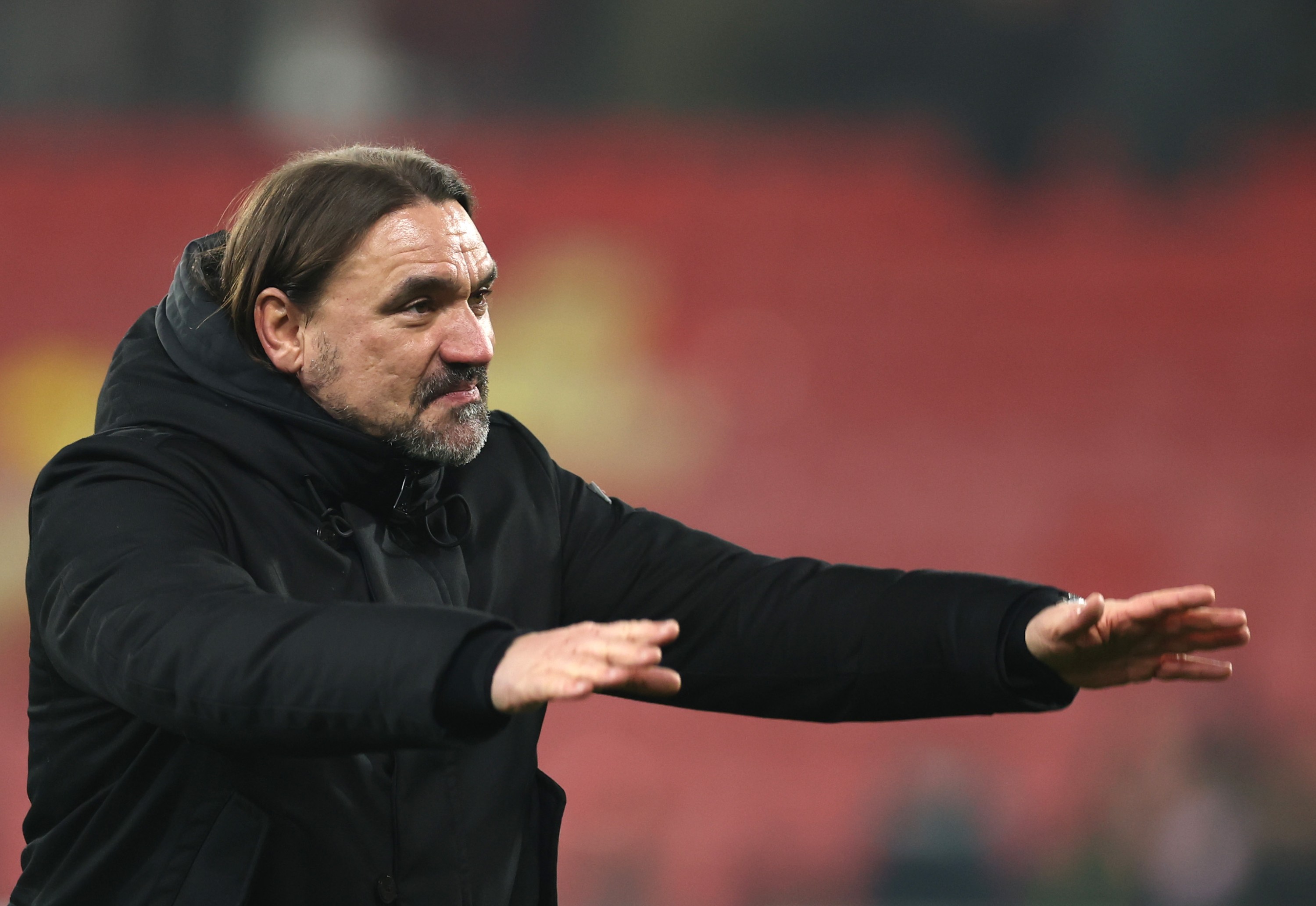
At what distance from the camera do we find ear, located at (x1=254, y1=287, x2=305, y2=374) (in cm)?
145

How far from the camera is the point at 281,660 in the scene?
101cm

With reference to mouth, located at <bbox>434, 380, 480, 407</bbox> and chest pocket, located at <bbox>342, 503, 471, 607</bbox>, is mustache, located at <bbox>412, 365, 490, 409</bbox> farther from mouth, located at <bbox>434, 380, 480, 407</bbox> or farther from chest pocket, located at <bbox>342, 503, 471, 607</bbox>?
chest pocket, located at <bbox>342, 503, 471, 607</bbox>

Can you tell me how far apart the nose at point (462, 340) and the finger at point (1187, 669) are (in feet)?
2.36

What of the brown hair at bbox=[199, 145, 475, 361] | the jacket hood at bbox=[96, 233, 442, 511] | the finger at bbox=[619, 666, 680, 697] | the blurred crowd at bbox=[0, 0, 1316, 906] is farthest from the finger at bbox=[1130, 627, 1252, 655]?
the blurred crowd at bbox=[0, 0, 1316, 906]

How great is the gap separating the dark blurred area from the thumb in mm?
2821

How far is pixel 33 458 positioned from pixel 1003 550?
2484 millimetres

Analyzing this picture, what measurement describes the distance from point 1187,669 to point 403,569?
75cm

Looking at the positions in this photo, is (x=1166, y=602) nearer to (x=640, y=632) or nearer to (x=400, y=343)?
(x=640, y=632)

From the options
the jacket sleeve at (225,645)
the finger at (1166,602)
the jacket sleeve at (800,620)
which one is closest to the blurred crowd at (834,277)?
the jacket sleeve at (800,620)

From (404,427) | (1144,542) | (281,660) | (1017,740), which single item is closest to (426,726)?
(281,660)

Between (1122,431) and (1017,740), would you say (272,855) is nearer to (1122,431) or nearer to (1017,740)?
(1017,740)

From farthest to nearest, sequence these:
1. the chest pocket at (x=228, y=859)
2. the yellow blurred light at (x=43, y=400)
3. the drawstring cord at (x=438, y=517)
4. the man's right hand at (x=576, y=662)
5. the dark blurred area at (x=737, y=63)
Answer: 1. the dark blurred area at (x=737, y=63)
2. the yellow blurred light at (x=43, y=400)
3. the drawstring cord at (x=438, y=517)
4. the chest pocket at (x=228, y=859)
5. the man's right hand at (x=576, y=662)

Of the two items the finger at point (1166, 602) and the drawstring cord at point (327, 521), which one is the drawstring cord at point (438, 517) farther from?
the finger at point (1166, 602)

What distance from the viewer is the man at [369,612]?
101cm
